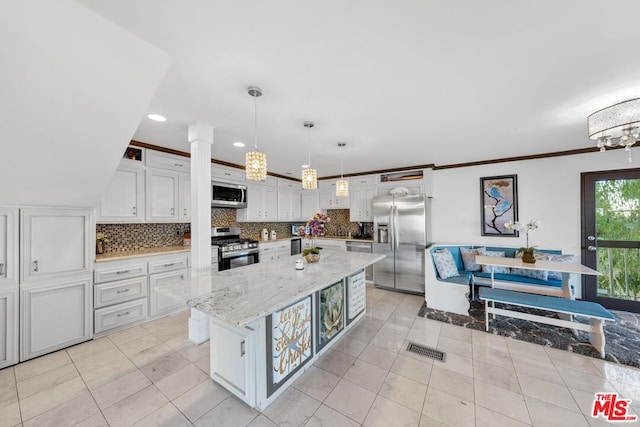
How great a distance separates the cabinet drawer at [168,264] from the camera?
121 inches

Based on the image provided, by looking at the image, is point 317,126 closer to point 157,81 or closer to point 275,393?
point 157,81

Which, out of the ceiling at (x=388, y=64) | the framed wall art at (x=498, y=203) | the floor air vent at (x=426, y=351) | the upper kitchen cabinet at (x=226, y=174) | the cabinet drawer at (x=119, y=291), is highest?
the ceiling at (x=388, y=64)

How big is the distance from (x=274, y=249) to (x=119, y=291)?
2.52 m

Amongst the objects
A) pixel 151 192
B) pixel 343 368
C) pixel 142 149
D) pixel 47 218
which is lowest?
pixel 343 368

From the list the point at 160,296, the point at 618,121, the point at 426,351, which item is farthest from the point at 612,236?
the point at 160,296

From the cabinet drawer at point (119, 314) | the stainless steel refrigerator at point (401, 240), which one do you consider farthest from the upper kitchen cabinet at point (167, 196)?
the stainless steel refrigerator at point (401, 240)

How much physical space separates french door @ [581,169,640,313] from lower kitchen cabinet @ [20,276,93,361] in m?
6.70

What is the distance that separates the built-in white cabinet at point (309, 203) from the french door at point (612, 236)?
4.68 meters

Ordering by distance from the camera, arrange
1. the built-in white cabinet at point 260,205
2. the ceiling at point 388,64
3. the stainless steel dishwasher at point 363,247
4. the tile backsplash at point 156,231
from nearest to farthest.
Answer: the ceiling at point 388,64 < the tile backsplash at point 156,231 < the built-in white cabinet at point 260,205 < the stainless steel dishwasher at point 363,247

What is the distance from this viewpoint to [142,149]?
325 centimetres

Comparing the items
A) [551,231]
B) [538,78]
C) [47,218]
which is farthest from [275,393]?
[551,231]

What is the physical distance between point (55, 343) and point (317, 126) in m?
3.56

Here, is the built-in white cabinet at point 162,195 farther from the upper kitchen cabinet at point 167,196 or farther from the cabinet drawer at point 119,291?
the cabinet drawer at point 119,291

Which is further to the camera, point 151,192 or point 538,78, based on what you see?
point 151,192
